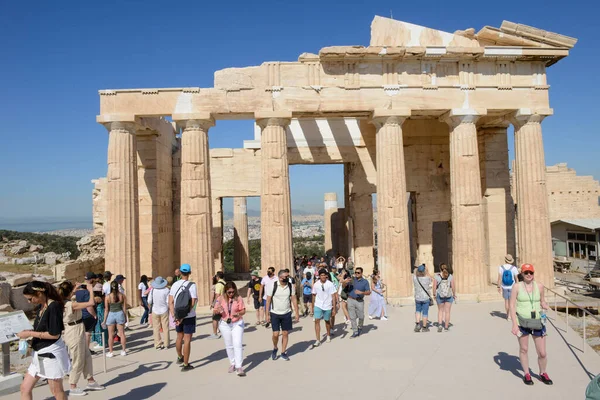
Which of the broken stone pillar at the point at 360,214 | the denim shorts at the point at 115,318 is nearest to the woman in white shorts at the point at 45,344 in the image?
the denim shorts at the point at 115,318

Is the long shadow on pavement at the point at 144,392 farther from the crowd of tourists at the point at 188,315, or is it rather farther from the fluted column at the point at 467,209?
the fluted column at the point at 467,209

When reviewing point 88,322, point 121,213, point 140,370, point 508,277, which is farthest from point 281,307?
point 121,213

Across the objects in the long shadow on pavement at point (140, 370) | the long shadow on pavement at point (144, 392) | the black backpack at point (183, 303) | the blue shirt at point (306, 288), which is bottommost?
the long shadow on pavement at point (140, 370)

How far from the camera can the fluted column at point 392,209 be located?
47.5 feet

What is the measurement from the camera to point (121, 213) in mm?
14422

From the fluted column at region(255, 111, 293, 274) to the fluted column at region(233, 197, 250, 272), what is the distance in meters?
9.82

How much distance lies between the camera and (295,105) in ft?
47.9

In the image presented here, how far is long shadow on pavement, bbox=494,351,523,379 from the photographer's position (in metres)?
7.17

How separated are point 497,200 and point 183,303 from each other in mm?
14855

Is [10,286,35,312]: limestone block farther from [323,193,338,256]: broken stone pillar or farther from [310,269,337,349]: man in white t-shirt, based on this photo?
[323,193,338,256]: broken stone pillar

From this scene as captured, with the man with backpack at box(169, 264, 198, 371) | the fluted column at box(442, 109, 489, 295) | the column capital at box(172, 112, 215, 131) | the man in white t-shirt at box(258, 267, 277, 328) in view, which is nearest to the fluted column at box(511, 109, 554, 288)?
the fluted column at box(442, 109, 489, 295)

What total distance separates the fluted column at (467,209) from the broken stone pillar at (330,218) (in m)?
11.3

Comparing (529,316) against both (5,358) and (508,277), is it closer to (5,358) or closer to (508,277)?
(508,277)

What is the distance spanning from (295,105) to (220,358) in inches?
356
